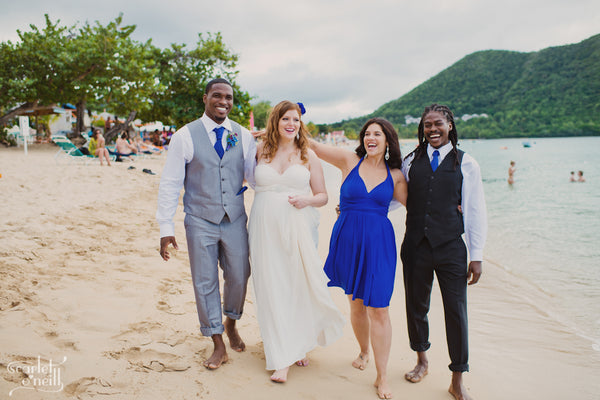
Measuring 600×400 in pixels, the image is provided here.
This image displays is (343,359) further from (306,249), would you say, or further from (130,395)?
(130,395)

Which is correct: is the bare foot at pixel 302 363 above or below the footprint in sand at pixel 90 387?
below

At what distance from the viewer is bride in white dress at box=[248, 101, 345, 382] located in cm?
336

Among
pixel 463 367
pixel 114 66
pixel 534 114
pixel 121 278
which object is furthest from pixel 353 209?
pixel 534 114

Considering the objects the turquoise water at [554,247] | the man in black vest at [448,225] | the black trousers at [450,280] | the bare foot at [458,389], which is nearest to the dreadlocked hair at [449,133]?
the man in black vest at [448,225]

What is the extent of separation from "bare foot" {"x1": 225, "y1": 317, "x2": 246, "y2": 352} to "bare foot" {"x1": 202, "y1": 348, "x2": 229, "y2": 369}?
0.26 m

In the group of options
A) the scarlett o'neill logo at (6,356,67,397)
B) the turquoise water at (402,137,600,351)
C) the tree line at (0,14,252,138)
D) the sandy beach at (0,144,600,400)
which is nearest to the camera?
the scarlett o'neill logo at (6,356,67,397)

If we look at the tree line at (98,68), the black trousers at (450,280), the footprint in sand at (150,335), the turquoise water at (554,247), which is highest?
the tree line at (98,68)

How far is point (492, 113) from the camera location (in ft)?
314

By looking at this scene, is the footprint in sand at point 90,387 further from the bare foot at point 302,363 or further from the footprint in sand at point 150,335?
the bare foot at point 302,363

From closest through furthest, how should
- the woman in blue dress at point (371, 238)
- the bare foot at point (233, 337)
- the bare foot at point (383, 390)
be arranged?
the bare foot at point (383, 390), the woman in blue dress at point (371, 238), the bare foot at point (233, 337)

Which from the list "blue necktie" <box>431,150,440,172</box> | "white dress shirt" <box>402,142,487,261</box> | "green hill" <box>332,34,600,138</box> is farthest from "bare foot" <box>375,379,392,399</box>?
"green hill" <box>332,34,600,138</box>

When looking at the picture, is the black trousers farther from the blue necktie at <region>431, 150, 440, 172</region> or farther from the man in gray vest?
the man in gray vest

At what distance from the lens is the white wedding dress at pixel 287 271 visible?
11.0ft

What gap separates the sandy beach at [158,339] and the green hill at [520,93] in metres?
82.5
